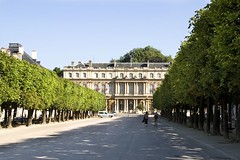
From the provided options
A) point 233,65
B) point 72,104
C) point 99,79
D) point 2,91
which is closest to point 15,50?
point 72,104

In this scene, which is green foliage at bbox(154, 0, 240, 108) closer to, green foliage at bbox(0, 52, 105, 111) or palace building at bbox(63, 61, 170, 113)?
green foliage at bbox(0, 52, 105, 111)

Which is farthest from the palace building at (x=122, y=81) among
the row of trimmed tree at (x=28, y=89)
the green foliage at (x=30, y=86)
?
the row of trimmed tree at (x=28, y=89)

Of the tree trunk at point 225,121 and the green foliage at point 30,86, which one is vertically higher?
the green foliage at point 30,86

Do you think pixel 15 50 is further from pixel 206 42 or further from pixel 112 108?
pixel 112 108

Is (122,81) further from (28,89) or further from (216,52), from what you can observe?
(216,52)

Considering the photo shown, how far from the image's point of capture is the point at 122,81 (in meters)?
194

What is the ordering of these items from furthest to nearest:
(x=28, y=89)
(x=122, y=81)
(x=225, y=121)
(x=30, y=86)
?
(x=122, y=81)
(x=30, y=86)
(x=28, y=89)
(x=225, y=121)

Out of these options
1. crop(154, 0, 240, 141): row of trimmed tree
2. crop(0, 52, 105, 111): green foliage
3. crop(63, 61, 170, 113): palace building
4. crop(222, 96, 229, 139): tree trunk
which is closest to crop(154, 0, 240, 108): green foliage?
crop(154, 0, 240, 141): row of trimmed tree

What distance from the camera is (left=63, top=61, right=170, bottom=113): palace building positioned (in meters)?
192

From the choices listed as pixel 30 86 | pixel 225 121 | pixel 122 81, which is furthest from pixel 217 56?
pixel 122 81

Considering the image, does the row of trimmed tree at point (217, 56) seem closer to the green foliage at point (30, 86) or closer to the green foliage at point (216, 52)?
the green foliage at point (216, 52)

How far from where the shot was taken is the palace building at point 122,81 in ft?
631

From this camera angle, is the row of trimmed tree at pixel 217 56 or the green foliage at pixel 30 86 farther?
the green foliage at pixel 30 86

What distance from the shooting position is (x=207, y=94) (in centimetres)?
3269
